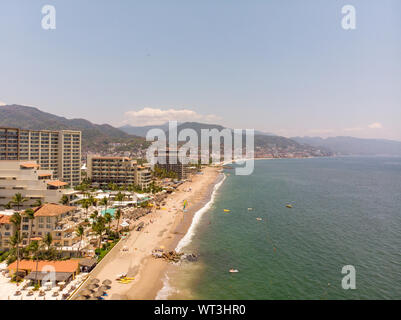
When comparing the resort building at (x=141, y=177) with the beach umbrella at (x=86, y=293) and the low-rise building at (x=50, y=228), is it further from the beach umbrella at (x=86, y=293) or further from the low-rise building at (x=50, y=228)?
the beach umbrella at (x=86, y=293)

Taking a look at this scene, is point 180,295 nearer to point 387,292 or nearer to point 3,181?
point 387,292

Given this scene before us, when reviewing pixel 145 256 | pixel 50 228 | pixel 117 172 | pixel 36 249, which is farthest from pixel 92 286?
pixel 117 172

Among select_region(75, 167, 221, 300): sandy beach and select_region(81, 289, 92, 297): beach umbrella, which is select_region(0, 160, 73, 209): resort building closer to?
select_region(75, 167, 221, 300): sandy beach

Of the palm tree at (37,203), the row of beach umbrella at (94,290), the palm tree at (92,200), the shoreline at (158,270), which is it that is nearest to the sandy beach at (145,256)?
the shoreline at (158,270)

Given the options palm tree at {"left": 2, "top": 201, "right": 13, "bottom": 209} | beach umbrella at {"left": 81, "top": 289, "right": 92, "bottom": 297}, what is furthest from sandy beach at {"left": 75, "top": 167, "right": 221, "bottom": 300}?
palm tree at {"left": 2, "top": 201, "right": 13, "bottom": 209}

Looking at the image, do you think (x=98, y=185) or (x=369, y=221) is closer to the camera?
(x=369, y=221)

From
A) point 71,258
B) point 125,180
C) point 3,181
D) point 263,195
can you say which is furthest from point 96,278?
point 263,195

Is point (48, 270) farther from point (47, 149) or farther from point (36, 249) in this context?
point (47, 149)
